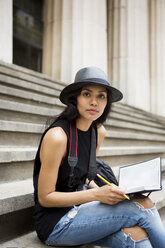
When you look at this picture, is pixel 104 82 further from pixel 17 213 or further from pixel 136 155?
pixel 136 155

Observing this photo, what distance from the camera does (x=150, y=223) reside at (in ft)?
5.03

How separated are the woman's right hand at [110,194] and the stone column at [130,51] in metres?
8.19

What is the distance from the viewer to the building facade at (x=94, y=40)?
7.23 meters

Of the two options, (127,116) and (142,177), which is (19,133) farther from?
(127,116)

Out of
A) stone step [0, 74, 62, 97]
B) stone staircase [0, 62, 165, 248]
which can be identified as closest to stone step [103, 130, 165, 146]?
stone staircase [0, 62, 165, 248]

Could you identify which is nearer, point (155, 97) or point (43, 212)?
point (43, 212)

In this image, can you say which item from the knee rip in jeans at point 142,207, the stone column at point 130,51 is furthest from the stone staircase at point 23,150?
the stone column at point 130,51

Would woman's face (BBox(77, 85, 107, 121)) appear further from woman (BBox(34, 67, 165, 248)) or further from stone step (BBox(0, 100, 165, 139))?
stone step (BBox(0, 100, 165, 139))

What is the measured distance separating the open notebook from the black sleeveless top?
0.90ft

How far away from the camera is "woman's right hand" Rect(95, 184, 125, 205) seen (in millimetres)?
1474

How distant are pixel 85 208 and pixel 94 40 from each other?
6407mm

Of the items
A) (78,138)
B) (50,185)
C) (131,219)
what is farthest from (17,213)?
(131,219)

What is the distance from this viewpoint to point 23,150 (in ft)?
→ 8.09

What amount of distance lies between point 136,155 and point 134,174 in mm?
2542
